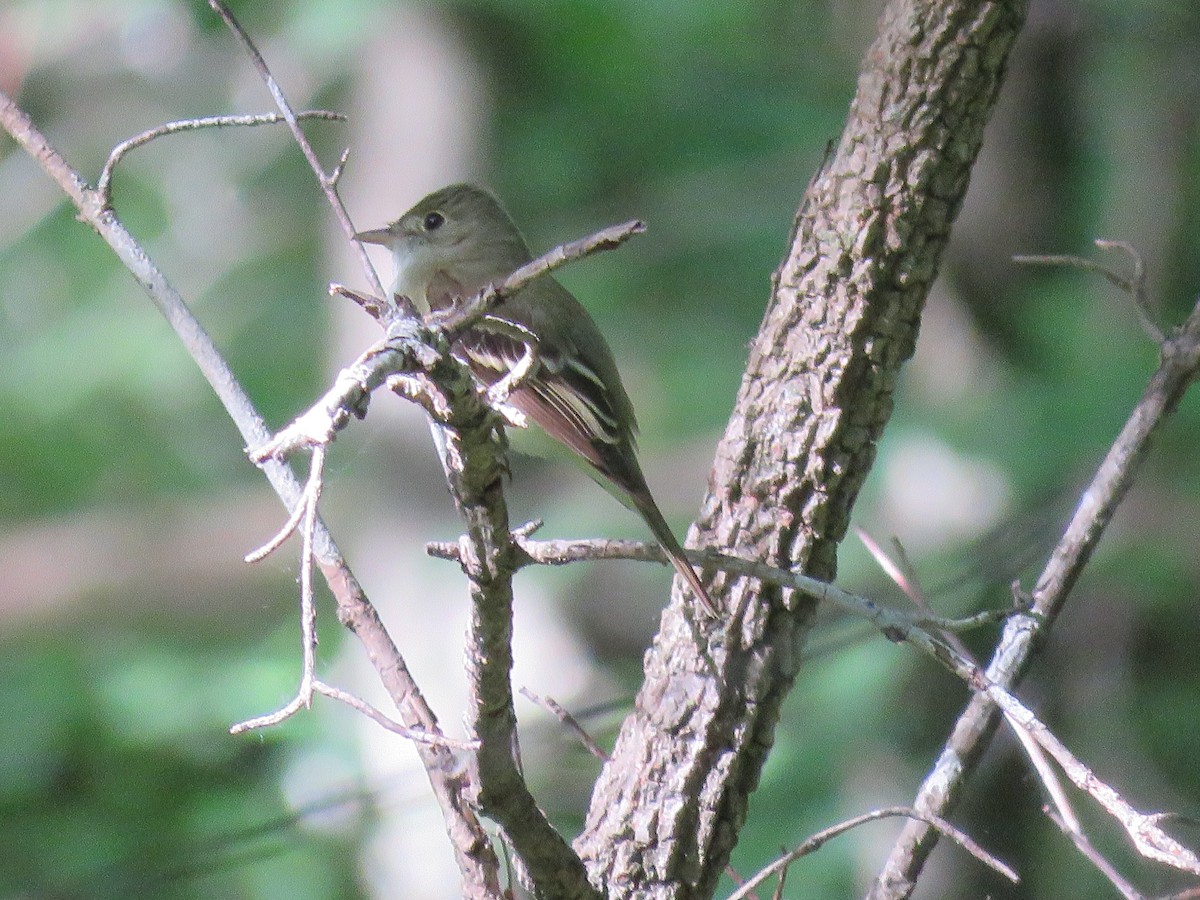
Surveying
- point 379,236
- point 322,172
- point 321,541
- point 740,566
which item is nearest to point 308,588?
point 740,566

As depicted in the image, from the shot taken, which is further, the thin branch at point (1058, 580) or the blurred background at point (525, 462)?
the blurred background at point (525, 462)

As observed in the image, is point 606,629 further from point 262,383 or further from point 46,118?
point 46,118

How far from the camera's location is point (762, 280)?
8.30 meters

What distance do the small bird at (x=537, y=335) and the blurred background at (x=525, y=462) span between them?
73 cm

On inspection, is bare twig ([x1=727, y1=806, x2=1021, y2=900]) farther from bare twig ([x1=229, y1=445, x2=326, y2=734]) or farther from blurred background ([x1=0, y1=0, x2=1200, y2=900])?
blurred background ([x1=0, y1=0, x2=1200, y2=900])

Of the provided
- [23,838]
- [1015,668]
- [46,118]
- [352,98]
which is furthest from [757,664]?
[46,118]

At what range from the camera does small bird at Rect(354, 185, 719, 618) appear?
11.6 feet

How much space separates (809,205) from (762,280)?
19.0 ft

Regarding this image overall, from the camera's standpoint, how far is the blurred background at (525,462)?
17.5 feet

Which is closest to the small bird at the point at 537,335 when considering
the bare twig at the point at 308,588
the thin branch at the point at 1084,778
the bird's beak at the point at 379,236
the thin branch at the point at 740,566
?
the bird's beak at the point at 379,236

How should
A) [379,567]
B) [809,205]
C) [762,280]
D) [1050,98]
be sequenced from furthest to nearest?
[762,280]
[379,567]
[1050,98]
[809,205]

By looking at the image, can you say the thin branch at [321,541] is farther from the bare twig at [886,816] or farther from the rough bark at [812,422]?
the bare twig at [886,816]

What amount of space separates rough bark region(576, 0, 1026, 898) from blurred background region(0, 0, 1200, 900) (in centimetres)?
114

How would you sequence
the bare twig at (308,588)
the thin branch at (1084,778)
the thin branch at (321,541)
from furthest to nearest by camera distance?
the thin branch at (321,541) → the thin branch at (1084,778) → the bare twig at (308,588)
